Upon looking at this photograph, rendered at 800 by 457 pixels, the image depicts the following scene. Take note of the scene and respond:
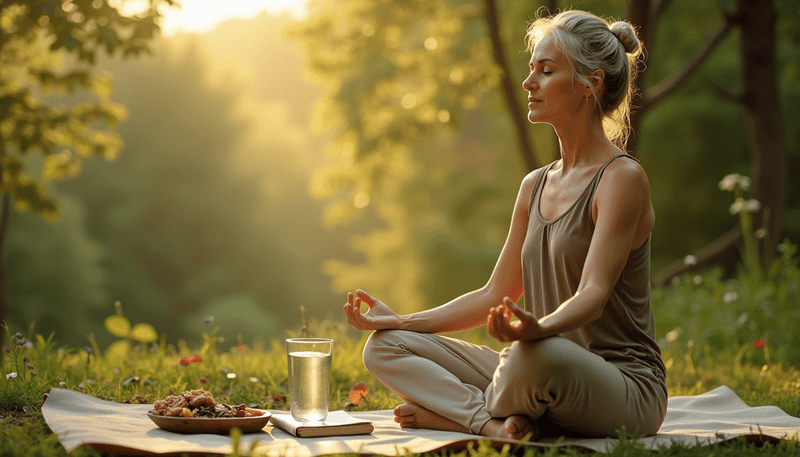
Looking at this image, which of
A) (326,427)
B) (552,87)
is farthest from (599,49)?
(326,427)

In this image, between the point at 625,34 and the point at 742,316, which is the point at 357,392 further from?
the point at 742,316

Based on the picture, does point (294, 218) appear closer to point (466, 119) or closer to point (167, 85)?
point (167, 85)

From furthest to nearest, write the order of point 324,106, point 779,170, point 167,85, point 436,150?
point 167,85, point 436,150, point 324,106, point 779,170

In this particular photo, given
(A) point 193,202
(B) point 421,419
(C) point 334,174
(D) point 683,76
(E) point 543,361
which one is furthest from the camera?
(A) point 193,202

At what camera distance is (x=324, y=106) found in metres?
9.81

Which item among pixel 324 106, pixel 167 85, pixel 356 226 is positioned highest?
pixel 167 85

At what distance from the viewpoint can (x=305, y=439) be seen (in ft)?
9.21

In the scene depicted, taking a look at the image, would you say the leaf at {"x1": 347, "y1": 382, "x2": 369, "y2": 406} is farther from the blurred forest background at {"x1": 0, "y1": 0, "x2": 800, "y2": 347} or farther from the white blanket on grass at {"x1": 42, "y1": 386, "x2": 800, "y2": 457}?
the blurred forest background at {"x1": 0, "y1": 0, "x2": 800, "y2": 347}

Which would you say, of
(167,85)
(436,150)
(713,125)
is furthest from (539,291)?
(167,85)

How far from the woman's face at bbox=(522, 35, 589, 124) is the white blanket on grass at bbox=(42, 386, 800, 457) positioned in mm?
1236

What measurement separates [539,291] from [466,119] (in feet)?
71.0

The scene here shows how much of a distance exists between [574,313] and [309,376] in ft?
3.32

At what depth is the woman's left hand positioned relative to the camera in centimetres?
236

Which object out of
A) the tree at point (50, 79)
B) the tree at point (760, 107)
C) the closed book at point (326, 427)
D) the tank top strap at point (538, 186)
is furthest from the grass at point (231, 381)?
the tree at point (760, 107)
